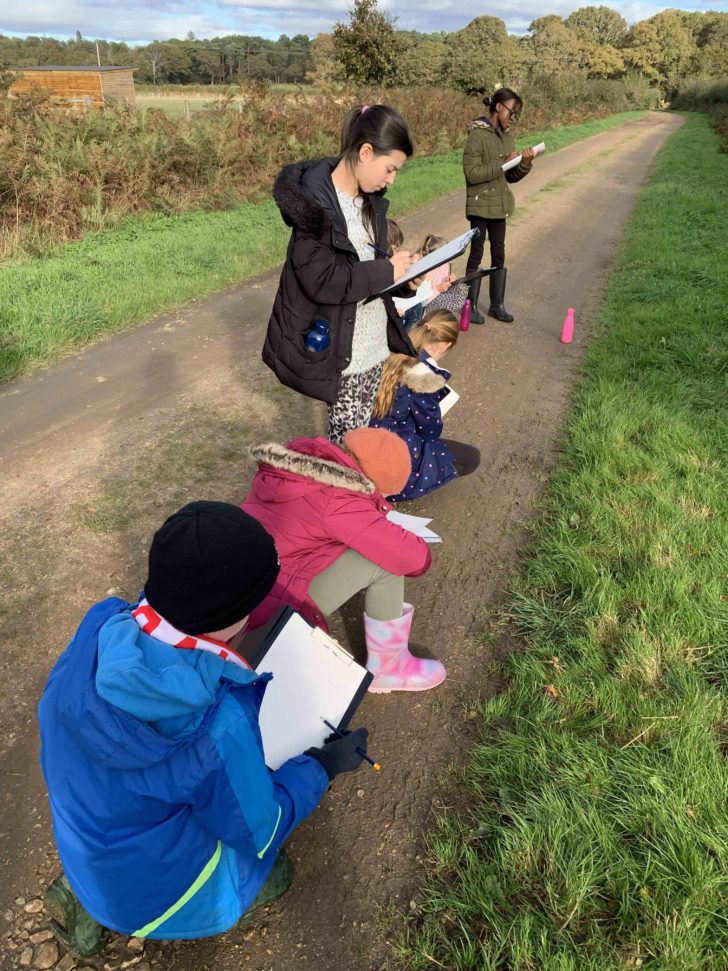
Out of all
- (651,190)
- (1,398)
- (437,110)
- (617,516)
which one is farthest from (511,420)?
(437,110)

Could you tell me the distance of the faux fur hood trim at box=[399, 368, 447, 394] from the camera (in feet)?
11.8

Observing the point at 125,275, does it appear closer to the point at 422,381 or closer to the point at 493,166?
the point at 493,166

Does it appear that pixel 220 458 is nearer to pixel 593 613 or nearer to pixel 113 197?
pixel 593 613

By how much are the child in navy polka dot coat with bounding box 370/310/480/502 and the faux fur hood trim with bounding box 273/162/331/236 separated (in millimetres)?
947

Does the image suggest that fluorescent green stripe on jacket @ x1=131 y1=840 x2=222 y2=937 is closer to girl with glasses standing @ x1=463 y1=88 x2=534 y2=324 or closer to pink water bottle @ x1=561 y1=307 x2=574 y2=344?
girl with glasses standing @ x1=463 y1=88 x2=534 y2=324

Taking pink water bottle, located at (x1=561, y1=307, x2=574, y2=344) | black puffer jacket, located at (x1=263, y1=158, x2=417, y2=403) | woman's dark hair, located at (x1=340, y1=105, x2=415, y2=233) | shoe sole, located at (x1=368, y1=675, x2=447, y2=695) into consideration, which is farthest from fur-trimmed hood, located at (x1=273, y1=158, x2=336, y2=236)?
pink water bottle, located at (x1=561, y1=307, x2=574, y2=344)

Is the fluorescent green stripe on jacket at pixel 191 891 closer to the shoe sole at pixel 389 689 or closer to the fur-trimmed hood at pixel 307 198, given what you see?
the shoe sole at pixel 389 689

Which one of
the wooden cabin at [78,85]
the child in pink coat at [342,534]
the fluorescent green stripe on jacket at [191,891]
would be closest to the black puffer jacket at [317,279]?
the child in pink coat at [342,534]

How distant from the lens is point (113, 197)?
996cm

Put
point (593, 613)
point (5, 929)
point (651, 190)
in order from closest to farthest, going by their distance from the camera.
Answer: point (5, 929) → point (593, 613) → point (651, 190)

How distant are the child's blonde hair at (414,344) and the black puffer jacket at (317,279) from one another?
1.37 ft

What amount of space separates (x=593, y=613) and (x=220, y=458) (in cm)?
263

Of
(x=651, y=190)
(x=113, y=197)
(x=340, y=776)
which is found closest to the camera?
(x=340, y=776)

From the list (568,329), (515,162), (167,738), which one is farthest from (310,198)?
(568,329)
